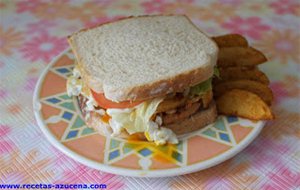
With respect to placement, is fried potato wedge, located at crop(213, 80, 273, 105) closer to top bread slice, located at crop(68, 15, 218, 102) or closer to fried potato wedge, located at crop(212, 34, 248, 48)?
top bread slice, located at crop(68, 15, 218, 102)

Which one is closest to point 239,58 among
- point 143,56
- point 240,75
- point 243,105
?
point 240,75

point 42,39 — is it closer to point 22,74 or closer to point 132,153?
point 22,74

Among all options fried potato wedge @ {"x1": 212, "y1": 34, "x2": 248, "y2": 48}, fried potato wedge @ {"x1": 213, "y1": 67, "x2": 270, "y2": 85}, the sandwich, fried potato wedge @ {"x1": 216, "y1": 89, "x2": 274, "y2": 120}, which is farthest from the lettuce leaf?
fried potato wedge @ {"x1": 212, "y1": 34, "x2": 248, "y2": 48}

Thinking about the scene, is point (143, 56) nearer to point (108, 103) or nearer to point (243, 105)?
point (108, 103)

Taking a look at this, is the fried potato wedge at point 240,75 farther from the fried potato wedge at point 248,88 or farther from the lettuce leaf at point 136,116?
the lettuce leaf at point 136,116

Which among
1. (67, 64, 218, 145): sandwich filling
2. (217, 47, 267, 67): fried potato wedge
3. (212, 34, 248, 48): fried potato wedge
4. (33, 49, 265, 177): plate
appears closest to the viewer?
(33, 49, 265, 177): plate
